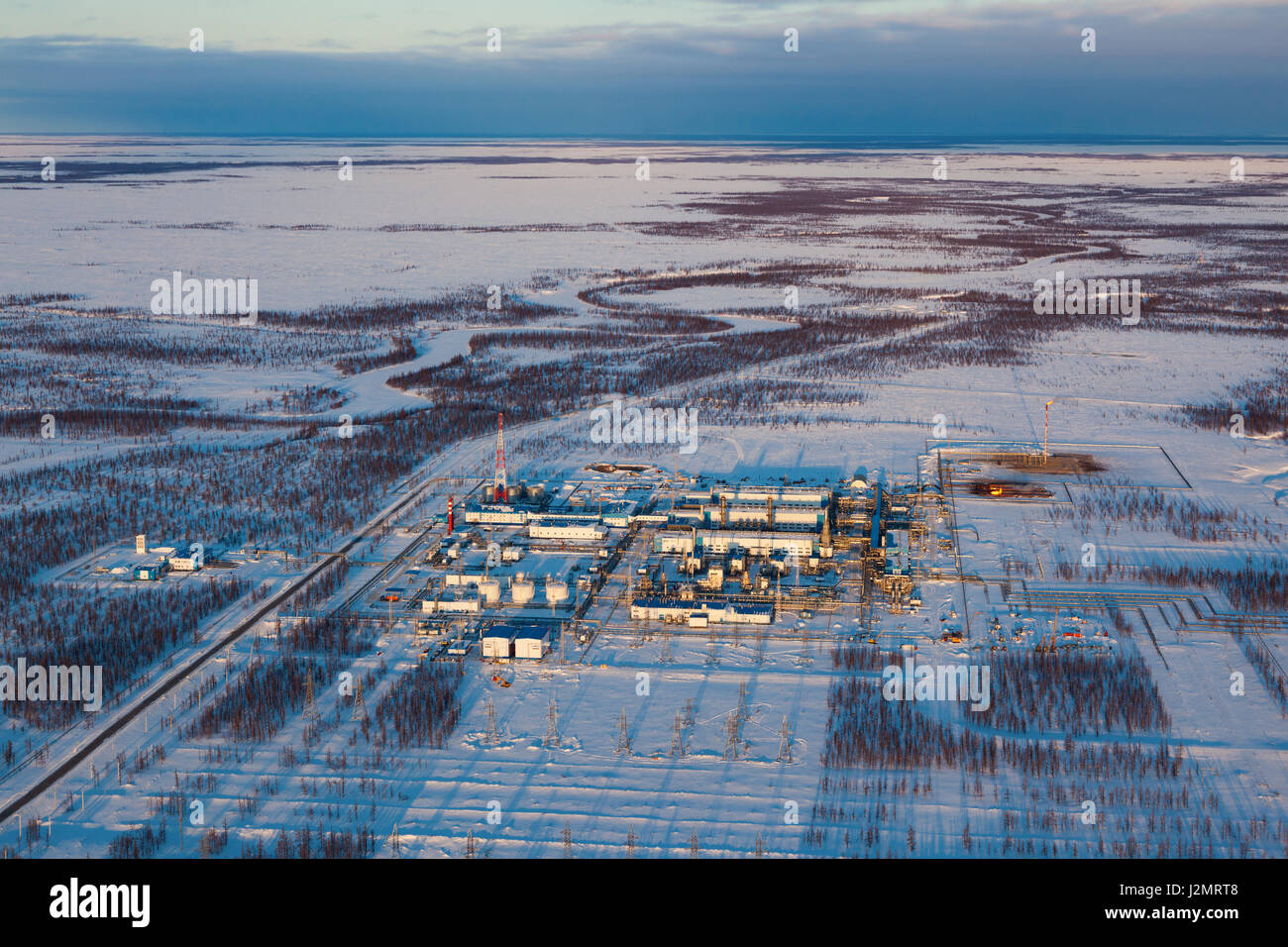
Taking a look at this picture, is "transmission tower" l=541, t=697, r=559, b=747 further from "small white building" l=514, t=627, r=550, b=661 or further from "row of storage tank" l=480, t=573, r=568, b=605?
"row of storage tank" l=480, t=573, r=568, b=605

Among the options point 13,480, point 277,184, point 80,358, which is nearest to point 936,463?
point 13,480

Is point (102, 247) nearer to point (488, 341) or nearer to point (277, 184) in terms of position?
point (488, 341)

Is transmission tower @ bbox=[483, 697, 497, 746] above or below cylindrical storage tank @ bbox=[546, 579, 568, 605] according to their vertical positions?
below

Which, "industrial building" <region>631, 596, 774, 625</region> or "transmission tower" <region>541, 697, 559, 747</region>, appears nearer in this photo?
"transmission tower" <region>541, 697, 559, 747</region>

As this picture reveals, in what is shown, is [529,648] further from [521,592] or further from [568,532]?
[568,532]

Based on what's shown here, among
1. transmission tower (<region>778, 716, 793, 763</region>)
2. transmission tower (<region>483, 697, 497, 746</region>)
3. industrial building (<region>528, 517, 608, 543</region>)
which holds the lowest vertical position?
transmission tower (<region>778, 716, 793, 763</region>)

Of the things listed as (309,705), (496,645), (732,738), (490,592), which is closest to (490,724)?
(496,645)

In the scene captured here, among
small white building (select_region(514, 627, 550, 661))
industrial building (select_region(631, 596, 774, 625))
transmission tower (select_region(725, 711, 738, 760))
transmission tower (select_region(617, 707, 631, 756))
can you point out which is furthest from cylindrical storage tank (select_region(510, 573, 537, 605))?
transmission tower (select_region(725, 711, 738, 760))
